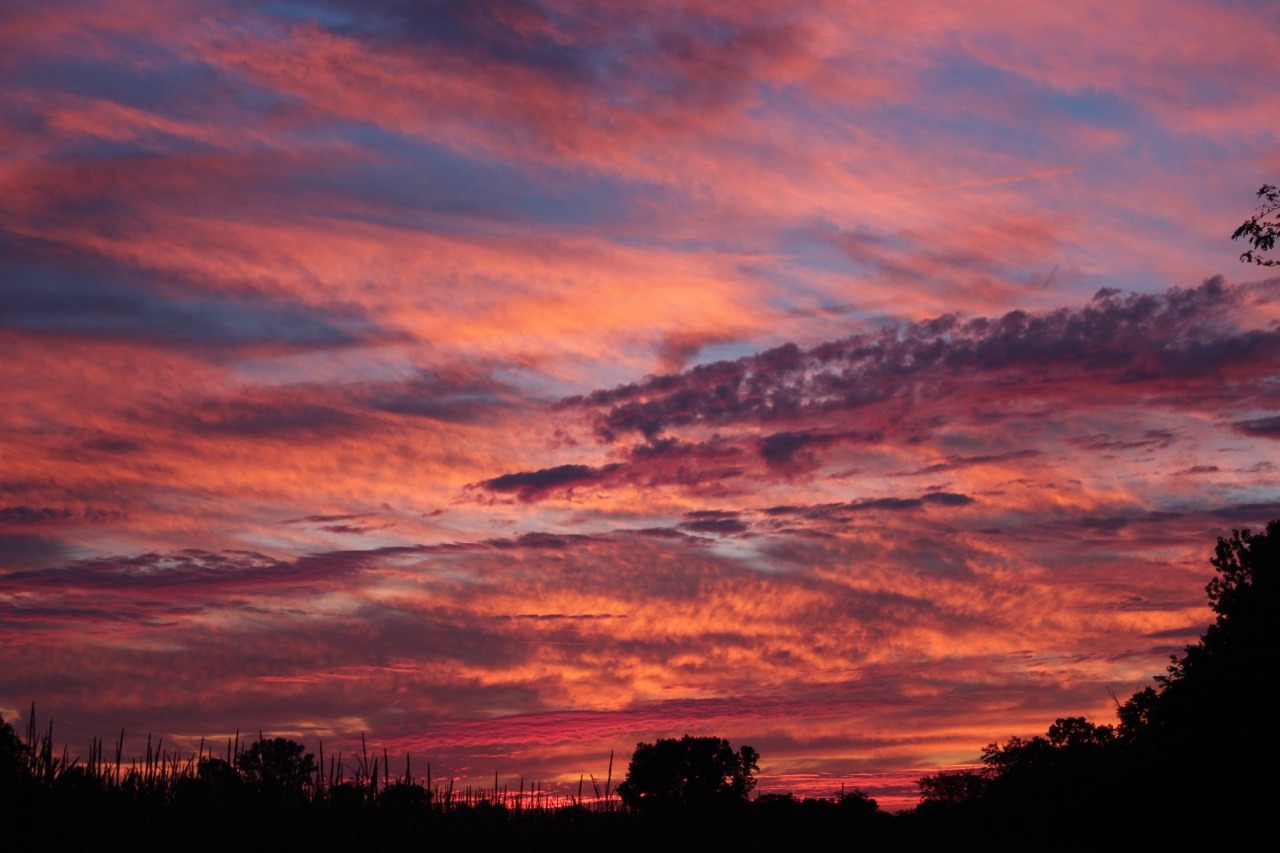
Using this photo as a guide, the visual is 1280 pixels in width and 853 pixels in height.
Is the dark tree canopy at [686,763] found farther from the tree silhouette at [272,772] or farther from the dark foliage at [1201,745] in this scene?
the tree silhouette at [272,772]

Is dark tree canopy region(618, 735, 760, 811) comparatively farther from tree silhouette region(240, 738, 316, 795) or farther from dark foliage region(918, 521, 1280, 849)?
tree silhouette region(240, 738, 316, 795)

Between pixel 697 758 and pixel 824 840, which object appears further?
pixel 697 758

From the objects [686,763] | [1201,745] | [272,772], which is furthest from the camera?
[686,763]

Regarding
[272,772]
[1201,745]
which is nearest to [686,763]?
[1201,745]

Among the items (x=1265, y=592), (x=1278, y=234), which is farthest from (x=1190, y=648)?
(x=1278, y=234)

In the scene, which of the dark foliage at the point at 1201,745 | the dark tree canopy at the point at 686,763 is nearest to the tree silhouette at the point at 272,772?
the dark foliage at the point at 1201,745

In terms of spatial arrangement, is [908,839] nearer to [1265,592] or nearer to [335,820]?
[335,820]

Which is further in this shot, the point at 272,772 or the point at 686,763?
the point at 686,763

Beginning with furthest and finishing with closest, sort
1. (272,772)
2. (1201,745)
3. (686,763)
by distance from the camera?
(686,763), (1201,745), (272,772)

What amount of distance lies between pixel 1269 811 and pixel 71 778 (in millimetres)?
44832

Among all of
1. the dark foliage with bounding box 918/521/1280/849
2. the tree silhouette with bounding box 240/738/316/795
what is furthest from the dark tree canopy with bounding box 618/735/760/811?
the tree silhouette with bounding box 240/738/316/795

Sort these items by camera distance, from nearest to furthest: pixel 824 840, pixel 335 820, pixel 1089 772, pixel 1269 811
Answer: pixel 335 820 → pixel 824 840 → pixel 1269 811 → pixel 1089 772

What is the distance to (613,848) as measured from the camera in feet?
49.6

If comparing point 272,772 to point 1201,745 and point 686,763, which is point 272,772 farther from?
point 686,763
